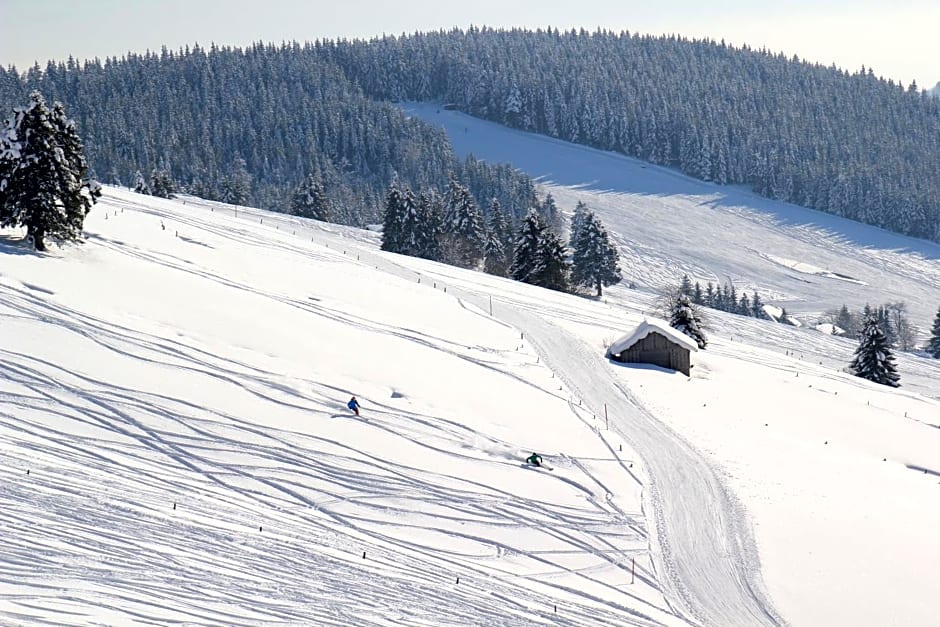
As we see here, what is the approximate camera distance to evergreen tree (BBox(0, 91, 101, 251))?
3900cm

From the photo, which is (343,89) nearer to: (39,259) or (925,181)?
(925,181)

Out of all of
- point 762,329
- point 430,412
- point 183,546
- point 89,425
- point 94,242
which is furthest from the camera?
point 762,329

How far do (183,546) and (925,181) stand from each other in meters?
162

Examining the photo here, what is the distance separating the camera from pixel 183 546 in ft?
73.9

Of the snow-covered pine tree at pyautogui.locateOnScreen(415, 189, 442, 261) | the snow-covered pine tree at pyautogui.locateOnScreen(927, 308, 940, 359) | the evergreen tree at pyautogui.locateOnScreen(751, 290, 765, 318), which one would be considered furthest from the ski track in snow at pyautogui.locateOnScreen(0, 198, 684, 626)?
the evergreen tree at pyautogui.locateOnScreen(751, 290, 765, 318)

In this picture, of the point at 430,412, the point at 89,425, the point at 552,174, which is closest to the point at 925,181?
the point at 552,174

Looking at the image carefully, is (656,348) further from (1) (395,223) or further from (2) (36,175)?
(1) (395,223)

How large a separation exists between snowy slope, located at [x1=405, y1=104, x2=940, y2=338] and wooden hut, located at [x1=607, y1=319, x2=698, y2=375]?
205 feet

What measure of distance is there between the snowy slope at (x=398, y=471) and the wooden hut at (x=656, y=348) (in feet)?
3.79

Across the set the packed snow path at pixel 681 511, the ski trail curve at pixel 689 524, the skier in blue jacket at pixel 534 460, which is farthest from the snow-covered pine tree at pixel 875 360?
the skier in blue jacket at pixel 534 460

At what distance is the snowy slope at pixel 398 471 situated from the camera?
22.0 meters

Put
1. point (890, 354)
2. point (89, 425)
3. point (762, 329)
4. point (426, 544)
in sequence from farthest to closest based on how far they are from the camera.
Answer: point (762, 329) → point (890, 354) → point (89, 425) → point (426, 544)

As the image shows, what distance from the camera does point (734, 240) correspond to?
132500 mm

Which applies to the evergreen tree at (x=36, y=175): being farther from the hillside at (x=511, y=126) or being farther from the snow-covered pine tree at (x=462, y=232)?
the hillside at (x=511, y=126)
